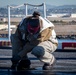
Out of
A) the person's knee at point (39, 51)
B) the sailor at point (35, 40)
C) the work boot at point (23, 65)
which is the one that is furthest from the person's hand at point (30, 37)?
the work boot at point (23, 65)

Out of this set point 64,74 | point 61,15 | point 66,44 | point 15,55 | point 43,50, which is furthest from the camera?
point 61,15

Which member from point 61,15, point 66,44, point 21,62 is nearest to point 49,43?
point 21,62

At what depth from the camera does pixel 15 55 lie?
11.0 m

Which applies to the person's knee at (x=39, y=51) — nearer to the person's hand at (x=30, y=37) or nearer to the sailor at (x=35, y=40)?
the sailor at (x=35, y=40)

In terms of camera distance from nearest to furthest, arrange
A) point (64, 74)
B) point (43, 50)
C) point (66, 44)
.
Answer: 1. point (64, 74)
2. point (43, 50)
3. point (66, 44)

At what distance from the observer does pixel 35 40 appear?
10.5 metres

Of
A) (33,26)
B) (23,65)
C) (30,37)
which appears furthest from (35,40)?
(23,65)

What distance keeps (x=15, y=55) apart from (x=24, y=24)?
36.8 inches

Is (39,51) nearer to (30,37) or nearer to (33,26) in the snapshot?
(30,37)

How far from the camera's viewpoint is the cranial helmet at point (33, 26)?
33.9ft

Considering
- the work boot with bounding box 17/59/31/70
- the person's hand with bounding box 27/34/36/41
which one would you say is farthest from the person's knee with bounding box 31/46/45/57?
the work boot with bounding box 17/59/31/70

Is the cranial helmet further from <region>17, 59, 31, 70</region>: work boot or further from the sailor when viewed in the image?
<region>17, 59, 31, 70</region>: work boot

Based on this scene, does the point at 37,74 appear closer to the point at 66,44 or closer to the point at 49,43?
the point at 49,43

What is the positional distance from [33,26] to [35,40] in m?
0.37
